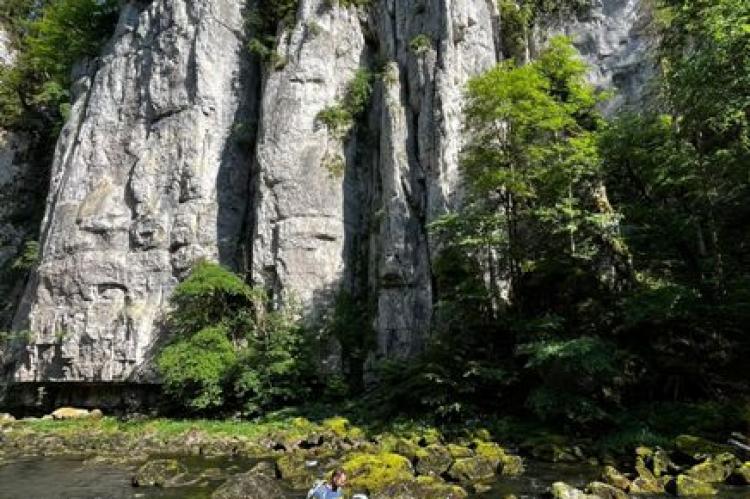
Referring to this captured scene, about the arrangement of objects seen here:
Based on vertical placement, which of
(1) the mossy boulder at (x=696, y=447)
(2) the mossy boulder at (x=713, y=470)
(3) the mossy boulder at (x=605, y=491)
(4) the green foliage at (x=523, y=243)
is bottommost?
(3) the mossy boulder at (x=605, y=491)

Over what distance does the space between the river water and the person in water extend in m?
3.12

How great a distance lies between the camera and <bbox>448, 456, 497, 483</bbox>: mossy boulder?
51.2 feet

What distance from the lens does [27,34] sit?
49.7 m

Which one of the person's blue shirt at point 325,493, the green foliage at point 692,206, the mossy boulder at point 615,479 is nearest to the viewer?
the person's blue shirt at point 325,493

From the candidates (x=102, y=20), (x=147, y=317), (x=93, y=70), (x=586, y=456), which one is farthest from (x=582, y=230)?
(x=102, y=20)

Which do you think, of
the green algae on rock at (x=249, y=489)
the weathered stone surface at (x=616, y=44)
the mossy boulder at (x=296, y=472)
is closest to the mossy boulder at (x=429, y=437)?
the mossy boulder at (x=296, y=472)

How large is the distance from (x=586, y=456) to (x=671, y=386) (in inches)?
186

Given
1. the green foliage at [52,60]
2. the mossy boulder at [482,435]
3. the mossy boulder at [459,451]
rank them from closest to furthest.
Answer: the mossy boulder at [459,451] < the mossy boulder at [482,435] < the green foliage at [52,60]

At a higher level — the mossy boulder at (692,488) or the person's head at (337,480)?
the person's head at (337,480)

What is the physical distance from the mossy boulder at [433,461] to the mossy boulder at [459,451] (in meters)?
0.16

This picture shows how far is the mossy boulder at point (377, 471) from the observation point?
14961 millimetres

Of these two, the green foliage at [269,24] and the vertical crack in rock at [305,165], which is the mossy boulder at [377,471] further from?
the green foliage at [269,24]

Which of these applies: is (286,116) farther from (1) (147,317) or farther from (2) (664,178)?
(2) (664,178)

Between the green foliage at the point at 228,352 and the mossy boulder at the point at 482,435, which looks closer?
the mossy boulder at the point at 482,435
